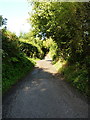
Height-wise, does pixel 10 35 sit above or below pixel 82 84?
above

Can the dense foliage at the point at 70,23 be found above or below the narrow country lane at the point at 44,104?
above

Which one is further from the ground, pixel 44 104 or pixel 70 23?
pixel 70 23

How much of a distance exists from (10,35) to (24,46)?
1879 cm

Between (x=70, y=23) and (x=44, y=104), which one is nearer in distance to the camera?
(x=44, y=104)

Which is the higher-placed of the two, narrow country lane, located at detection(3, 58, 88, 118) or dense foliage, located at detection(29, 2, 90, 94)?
dense foliage, located at detection(29, 2, 90, 94)

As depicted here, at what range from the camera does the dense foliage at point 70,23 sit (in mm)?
10943

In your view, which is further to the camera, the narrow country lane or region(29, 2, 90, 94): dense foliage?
region(29, 2, 90, 94): dense foliage

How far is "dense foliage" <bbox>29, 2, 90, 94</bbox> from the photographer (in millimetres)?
10943

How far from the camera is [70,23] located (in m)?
11.9

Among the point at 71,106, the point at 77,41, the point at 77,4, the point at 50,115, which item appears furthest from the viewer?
the point at 77,41

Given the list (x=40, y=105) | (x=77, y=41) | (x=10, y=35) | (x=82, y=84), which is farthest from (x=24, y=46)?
(x=40, y=105)

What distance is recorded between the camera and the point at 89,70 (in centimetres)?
1091

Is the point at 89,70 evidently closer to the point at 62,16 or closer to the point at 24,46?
the point at 62,16

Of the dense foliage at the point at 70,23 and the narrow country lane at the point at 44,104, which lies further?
the dense foliage at the point at 70,23
